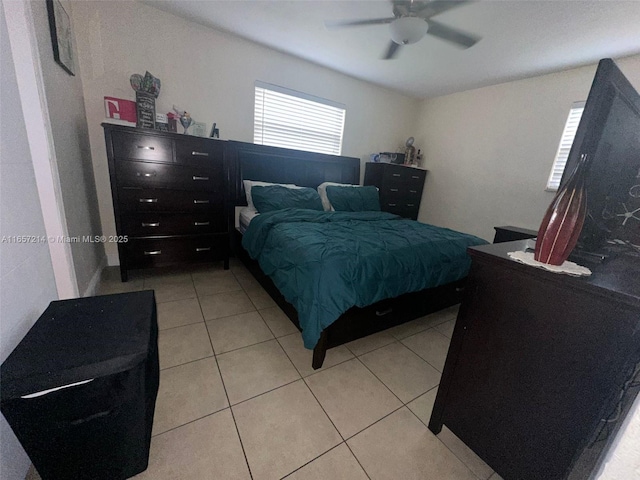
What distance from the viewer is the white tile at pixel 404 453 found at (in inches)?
39.4

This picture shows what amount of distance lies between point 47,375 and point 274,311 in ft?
4.66

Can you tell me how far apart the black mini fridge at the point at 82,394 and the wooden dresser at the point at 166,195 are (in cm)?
144

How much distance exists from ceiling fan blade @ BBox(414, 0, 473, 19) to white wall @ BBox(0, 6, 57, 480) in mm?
2066

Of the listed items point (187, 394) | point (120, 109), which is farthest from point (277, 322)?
point (120, 109)

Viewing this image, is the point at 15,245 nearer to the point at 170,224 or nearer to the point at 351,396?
the point at 170,224

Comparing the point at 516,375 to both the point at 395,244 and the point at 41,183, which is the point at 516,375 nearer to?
the point at 395,244

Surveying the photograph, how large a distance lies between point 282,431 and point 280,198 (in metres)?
1.93

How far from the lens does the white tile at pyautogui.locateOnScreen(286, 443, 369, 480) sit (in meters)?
0.95

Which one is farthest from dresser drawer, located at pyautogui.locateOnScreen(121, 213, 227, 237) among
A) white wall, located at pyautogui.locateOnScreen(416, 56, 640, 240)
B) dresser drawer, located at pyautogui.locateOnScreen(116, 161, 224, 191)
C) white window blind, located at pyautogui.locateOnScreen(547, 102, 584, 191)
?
white window blind, located at pyautogui.locateOnScreen(547, 102, 584, 191)

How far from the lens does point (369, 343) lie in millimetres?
1755

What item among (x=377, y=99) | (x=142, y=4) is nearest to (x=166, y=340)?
(x=142, y=4)

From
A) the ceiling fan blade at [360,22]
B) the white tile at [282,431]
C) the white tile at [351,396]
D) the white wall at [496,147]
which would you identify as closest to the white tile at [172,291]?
the white tile at [282,431]

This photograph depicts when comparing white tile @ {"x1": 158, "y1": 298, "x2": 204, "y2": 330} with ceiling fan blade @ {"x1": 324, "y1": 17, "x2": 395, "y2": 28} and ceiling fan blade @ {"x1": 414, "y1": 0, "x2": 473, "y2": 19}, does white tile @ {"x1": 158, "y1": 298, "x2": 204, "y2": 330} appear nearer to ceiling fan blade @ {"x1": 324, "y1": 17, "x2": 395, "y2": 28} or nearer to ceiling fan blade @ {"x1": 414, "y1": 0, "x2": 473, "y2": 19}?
ceiling fan blade @ {"x1": 324, "y1": 17, "x2": 395, "y2": 28}

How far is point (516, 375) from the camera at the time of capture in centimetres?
86
